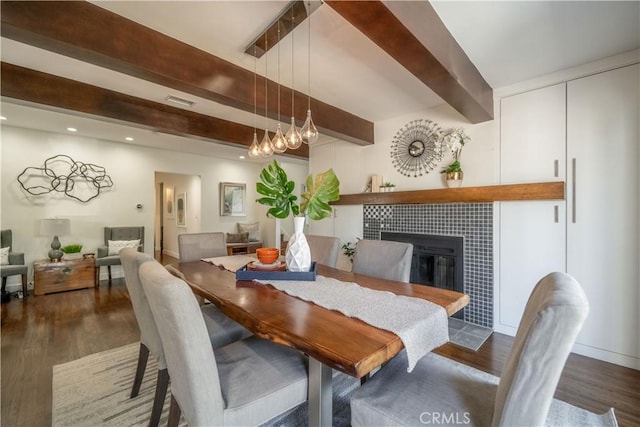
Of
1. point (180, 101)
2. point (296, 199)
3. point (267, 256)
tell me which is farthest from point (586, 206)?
point (180, 101)

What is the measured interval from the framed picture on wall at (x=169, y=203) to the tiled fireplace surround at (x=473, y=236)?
6.65 meters

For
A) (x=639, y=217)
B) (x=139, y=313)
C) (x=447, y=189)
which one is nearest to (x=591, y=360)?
(x=639, y=217)

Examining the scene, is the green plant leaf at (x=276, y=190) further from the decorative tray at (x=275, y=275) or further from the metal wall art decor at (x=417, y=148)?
the metal wall art decor at (x=417, y=148)

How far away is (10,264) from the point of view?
12.4 feet

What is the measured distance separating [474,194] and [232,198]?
5.34 metres

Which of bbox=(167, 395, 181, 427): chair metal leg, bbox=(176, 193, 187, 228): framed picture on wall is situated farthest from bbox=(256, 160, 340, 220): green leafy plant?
bbox=(176, 193, 187, 228): framed picture on wall

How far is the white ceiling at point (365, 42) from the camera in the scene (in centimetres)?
163

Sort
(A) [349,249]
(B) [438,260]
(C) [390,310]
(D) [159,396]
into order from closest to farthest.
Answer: (C) [390,310]
(D) [159,396]
(B) [438,260]
(A) [349,249]

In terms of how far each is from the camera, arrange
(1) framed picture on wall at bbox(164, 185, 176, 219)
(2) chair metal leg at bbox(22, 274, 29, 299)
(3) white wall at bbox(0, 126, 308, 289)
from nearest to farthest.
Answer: (2) chair metal leg at bbox(22, 274, 29, 299), (3) white wall at bbox(0, 126, 308, 289), (1) framed picture on wall at bbox(164, 185, 176, 219)

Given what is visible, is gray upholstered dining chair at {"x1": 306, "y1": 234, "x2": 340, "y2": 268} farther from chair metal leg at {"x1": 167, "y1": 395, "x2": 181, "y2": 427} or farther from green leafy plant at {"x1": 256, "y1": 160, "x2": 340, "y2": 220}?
chair metal leg at {"x1": 167, "y1": 395, "x2": 181, "y2": 427}

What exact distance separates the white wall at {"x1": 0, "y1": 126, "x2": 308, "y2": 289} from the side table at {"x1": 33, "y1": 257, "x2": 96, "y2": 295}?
48 centimetres

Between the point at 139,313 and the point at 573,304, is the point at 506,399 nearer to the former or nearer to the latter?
the point at 573,304

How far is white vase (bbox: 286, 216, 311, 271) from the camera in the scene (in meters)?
1.78

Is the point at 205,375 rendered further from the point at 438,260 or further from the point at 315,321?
the point at 438,260
